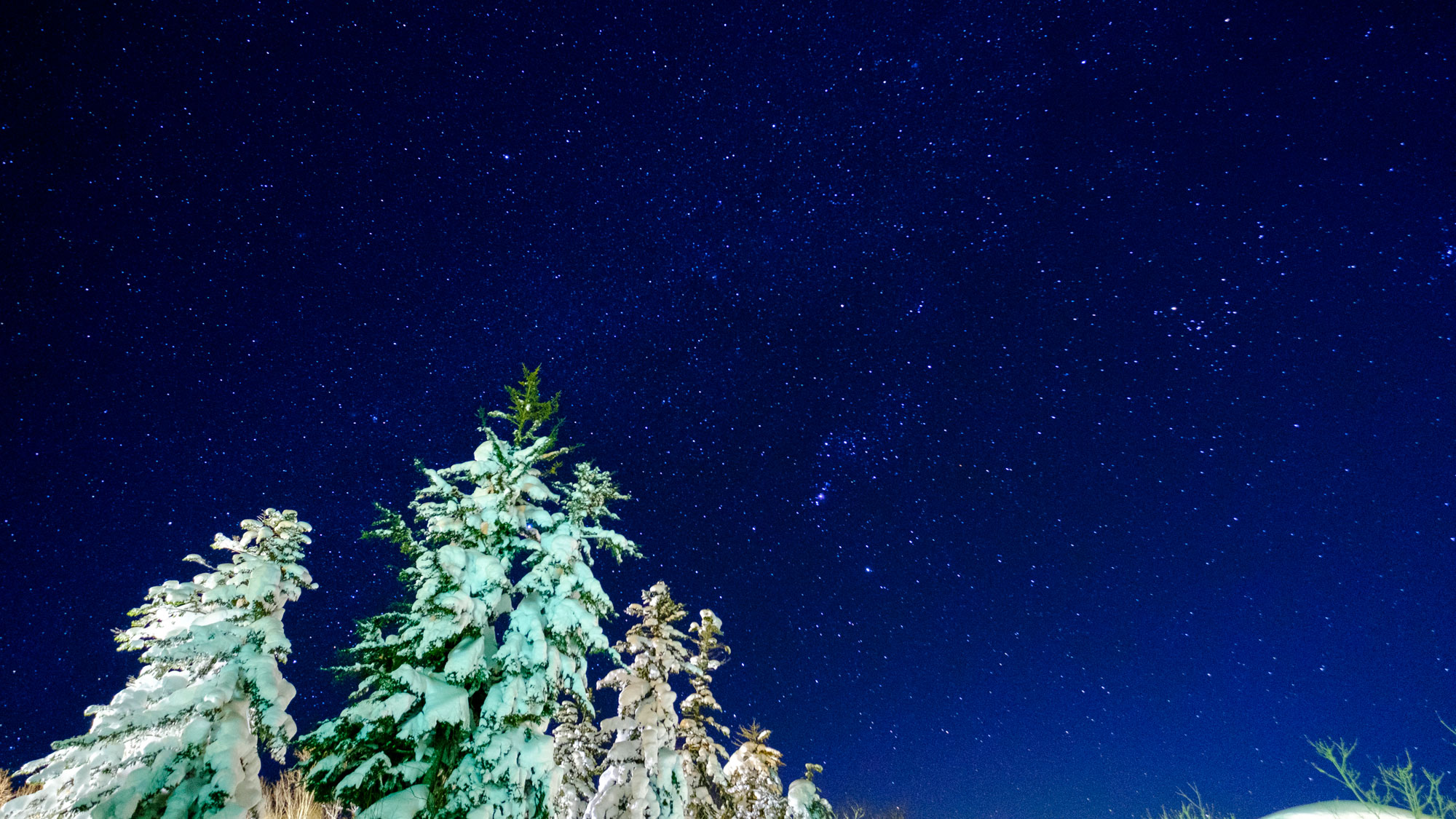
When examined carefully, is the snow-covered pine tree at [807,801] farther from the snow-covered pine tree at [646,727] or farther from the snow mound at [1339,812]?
the snow mound at [1339,812]

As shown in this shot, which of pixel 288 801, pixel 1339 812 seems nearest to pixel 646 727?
pixel 288 801

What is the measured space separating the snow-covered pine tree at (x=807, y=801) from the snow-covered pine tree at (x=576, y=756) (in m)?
6.60

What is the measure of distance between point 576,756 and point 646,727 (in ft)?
19.7

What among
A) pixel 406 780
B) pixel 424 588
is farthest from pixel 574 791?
pixel 424 588

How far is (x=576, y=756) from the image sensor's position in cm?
1803

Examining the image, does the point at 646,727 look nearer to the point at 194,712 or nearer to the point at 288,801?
the point at 194,712

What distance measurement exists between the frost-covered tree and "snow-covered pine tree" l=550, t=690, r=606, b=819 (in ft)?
29.4

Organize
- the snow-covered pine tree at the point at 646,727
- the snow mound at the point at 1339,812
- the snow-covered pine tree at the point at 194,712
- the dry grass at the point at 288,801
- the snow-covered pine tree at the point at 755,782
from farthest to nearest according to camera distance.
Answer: the snow mound at the point at 1339,812 → the dry grass at the point at 288,801 → the snow-covered pine tree at the point at 755,782 → the snow-covered pine tree at the point at 646,727 → the snow-covered pine tree at the point at 194,712

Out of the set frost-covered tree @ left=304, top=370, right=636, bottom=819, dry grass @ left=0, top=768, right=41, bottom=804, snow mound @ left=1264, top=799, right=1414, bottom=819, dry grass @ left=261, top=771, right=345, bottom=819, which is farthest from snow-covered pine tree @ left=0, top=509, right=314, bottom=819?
snow mound @ left=1264, top=799, right=1414, bottom=819

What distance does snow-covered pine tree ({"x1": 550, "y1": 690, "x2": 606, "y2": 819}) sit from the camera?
1761cm

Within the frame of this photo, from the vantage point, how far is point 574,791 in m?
17.8

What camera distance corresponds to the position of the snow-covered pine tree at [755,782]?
17.0m

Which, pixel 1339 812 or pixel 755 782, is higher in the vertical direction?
pixel 1339 812

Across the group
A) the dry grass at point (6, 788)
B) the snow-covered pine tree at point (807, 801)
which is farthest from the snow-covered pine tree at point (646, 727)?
the dry grass at point (6, 788)
